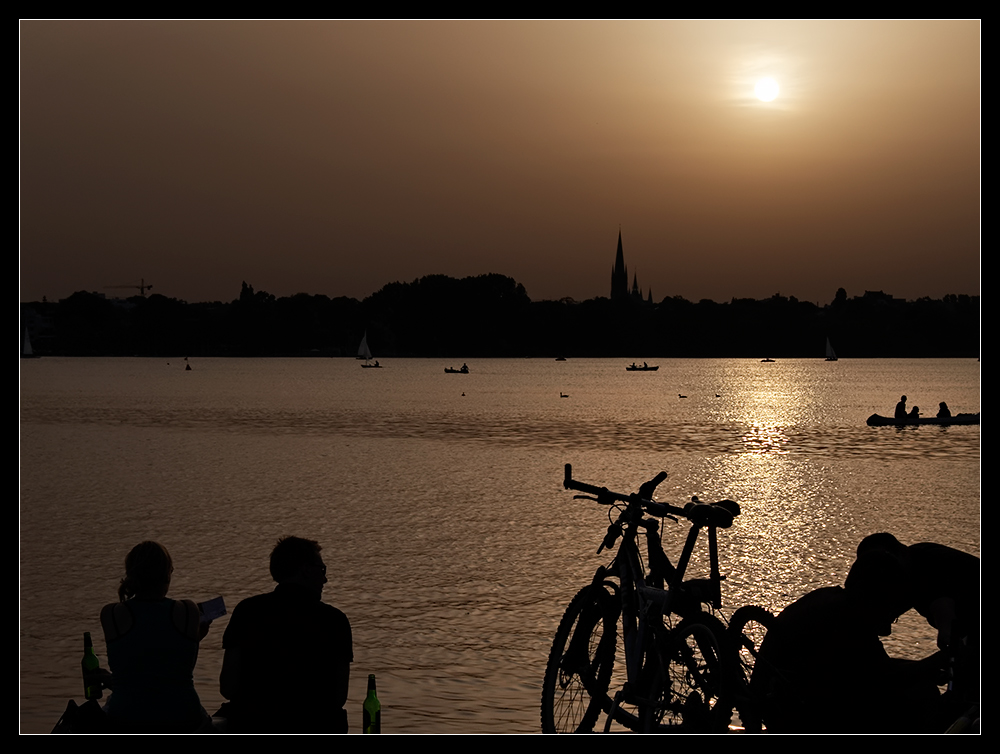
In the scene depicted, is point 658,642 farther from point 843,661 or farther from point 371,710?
point 371,710

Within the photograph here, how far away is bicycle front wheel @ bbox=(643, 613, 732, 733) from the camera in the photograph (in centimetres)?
559

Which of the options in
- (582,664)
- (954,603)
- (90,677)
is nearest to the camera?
(90,677)

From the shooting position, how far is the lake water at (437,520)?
1074 centimetres

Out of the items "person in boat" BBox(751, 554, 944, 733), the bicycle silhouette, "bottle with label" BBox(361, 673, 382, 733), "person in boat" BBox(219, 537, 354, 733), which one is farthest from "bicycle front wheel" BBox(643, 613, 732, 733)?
"person in boat" BBox(219, 537, 354, 733)

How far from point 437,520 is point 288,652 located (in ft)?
55.6

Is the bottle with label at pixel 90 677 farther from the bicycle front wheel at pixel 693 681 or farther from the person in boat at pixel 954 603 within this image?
the person in boat at pixel 954 603

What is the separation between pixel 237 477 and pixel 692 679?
26.0 m

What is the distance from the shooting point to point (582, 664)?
6707 millimetres

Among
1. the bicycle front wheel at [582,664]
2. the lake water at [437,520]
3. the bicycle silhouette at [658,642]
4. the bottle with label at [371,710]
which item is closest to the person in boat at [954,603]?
the bicycle silhouette at [658,642]

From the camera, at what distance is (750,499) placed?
26656 millimetres

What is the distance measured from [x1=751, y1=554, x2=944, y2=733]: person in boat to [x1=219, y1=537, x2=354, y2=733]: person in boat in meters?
1.84

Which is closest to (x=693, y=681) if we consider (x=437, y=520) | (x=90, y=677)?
(x=90, y=677)

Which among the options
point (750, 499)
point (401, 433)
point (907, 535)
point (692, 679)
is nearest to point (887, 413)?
point (401, 433)
